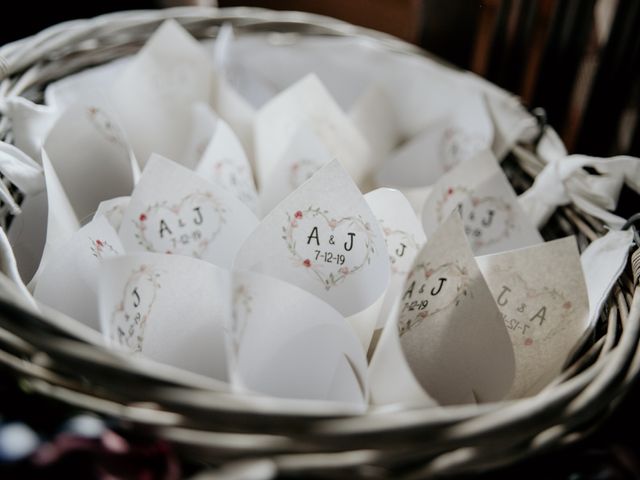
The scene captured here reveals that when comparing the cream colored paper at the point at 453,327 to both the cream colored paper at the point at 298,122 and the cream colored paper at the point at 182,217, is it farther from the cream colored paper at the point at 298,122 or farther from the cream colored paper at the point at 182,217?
the cream colored paper at the point at 298,122

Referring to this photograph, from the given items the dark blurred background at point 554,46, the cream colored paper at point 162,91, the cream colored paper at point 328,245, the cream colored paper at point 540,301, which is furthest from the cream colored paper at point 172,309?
the dark blurred background at point 554,46

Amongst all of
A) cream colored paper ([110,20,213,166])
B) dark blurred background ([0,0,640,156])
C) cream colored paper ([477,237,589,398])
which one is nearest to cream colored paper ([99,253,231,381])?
cream colored paper ([477,237,589,398])

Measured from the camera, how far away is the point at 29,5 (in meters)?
0.89

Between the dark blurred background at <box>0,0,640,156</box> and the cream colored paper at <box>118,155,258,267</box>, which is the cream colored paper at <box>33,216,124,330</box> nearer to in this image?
the cream colored paper at <box>118,155,258,267</box>

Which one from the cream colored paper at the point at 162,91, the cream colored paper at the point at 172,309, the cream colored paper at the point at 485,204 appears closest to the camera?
the cream colored paper at the point at 172,309

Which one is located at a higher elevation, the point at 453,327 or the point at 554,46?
the point at 554,46

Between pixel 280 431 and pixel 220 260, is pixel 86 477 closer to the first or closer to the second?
pixel 280 431

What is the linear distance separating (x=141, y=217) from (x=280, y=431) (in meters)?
0.26

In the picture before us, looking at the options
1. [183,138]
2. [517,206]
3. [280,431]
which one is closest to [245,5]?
[183,138]

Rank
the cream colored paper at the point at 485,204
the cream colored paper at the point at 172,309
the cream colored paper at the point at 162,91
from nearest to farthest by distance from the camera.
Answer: the cream colored paper at the point at 172,309, the cream colored paper at the point at 485,204, the cream colored paper at the point at 162,91

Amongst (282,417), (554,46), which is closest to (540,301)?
(282,417)

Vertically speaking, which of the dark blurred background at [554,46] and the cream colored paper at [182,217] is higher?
the dark blurred background at [554,46]

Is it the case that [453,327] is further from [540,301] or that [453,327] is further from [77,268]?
[77,268]

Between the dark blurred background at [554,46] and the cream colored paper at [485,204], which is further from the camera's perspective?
the dark blurred background at [554,46]
